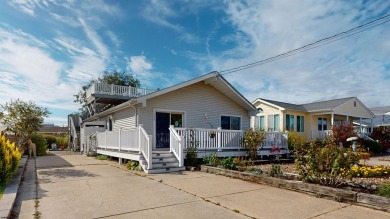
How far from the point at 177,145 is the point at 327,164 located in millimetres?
5896

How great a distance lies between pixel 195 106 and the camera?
14.8 meters

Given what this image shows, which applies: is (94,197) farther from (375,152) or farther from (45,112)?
(375,152)

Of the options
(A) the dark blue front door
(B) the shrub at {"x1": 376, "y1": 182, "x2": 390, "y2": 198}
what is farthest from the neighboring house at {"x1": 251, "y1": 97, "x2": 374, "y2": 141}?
(B) the shrub at {"x1": 376, "y1": 182, "x2": 390, "y2": 198}

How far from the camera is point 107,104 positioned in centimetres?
2503

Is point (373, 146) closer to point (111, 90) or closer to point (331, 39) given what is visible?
point (331, 39)

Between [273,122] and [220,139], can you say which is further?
[273,122]

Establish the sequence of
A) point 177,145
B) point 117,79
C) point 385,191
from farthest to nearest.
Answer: point 117,79 → point 177,145 → point 385,191

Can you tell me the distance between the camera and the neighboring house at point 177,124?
35.0 ft

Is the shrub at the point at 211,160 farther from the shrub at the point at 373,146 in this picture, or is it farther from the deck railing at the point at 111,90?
the shrub at the point at 373,146

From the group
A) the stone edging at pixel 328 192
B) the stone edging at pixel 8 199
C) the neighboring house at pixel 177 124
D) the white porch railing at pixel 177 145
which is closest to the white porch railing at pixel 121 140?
the neighboring house at pixel 177 124

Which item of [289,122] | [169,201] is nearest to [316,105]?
[289,122]

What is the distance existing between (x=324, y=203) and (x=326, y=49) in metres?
10.4

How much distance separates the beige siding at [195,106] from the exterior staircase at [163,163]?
2817 millimetres

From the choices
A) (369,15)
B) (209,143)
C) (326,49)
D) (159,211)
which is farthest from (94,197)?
(326,49)
